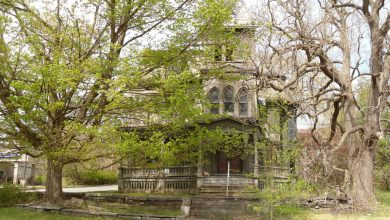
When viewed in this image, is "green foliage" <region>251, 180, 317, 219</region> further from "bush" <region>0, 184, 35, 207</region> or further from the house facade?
"bush" <region>0, 184, 35, 207</region>

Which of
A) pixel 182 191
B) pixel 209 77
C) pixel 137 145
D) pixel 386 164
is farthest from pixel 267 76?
pixel 386 164

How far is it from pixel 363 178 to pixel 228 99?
33.7 ft

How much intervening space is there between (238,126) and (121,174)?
30.6 feet

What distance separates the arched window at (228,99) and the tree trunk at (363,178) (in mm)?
9007

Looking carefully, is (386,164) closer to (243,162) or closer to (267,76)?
(243,162)

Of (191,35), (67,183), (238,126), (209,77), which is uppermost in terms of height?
(191,35)

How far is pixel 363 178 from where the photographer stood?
17.4 m

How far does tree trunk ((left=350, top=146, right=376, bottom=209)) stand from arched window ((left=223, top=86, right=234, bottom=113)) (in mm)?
9007

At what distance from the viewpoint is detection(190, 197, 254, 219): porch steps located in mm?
16266

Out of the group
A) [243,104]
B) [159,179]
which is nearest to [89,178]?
[159,179]

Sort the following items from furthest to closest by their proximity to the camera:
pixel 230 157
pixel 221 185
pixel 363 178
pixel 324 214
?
pixel 230 157, pixel 221 185, pixel 363 178, pixel 324 214

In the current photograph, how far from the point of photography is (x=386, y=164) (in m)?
23.8

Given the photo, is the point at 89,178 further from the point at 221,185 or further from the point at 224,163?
the point at 221,185

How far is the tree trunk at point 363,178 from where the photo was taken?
54.6ft
